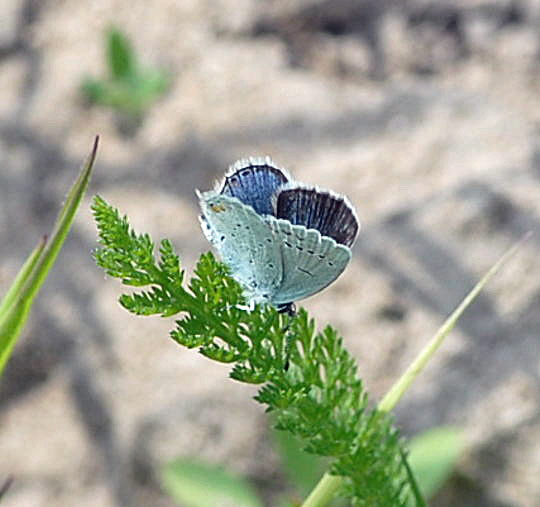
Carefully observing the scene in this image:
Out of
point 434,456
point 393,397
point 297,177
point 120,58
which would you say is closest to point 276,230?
point 393,397

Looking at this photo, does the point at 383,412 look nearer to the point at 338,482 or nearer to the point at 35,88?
the point at 338,482

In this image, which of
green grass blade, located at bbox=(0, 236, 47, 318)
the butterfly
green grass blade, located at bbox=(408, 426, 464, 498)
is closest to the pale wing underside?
the butterfly

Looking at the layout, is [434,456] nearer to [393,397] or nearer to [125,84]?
[393,397]

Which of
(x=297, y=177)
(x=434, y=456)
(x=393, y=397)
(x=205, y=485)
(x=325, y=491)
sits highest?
(x=297, y=177)

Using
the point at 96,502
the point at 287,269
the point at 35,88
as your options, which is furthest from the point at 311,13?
the point at 287,269

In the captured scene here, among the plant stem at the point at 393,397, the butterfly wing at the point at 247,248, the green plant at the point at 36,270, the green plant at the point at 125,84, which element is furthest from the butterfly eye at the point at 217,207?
the green plant at the point at 125,84
